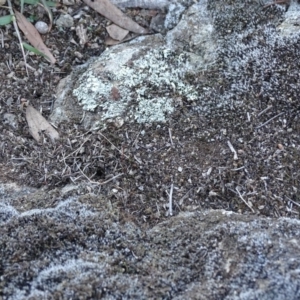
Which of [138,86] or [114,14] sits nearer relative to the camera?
[138,86]

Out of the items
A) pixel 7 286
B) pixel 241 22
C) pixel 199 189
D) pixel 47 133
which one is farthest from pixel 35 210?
pixel 241 22

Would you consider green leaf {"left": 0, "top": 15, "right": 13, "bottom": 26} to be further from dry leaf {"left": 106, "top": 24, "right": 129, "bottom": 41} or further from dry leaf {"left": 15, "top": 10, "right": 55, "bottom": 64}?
dry leaf {"left": 106, "top": 24, "right": 129, "bottom": 41}

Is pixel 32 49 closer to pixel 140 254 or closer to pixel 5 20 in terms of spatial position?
pixel 5 20

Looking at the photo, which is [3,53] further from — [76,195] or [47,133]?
[76,195]

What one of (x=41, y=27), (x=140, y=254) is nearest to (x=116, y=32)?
(x=41, y=27)

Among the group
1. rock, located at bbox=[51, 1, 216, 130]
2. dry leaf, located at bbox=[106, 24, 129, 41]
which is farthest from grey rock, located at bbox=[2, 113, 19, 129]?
dry leaf, located at bbox=[106, 24, 129, 41]

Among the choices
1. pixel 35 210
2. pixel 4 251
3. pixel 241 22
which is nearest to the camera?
pixel 4 251
